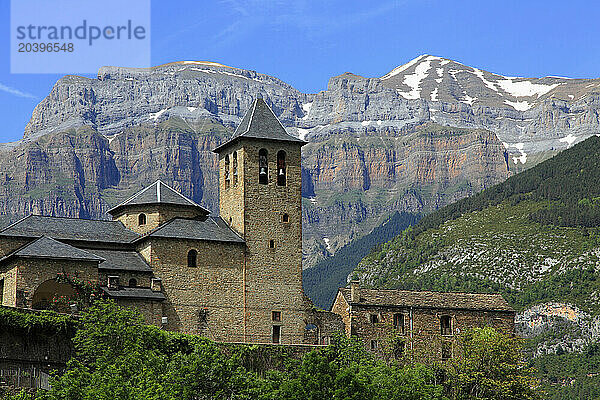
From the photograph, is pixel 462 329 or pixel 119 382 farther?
pixel 462 329

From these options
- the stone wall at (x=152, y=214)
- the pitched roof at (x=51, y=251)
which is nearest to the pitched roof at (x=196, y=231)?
the stone wall at (x=152, y=214)

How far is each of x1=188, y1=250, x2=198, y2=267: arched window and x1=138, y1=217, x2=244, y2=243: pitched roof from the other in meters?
1.04

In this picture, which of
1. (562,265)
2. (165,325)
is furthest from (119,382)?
(562,265)

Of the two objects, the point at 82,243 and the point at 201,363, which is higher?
the point at 82,243

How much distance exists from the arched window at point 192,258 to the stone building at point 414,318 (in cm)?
1297

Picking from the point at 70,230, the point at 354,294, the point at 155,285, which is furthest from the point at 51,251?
the point at 354,294

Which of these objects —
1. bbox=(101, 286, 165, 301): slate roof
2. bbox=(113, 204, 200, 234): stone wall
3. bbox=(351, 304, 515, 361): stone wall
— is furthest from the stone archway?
bbox=(351, 304, 515, 361): stone wall

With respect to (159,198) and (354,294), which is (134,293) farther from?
(354,294)

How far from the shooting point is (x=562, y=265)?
180000 mm

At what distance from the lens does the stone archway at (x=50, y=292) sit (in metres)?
66.5

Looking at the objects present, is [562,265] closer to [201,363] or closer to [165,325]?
[165,325]

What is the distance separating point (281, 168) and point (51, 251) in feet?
65.0

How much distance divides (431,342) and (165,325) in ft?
70.9

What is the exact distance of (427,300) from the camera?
80.7 meters
